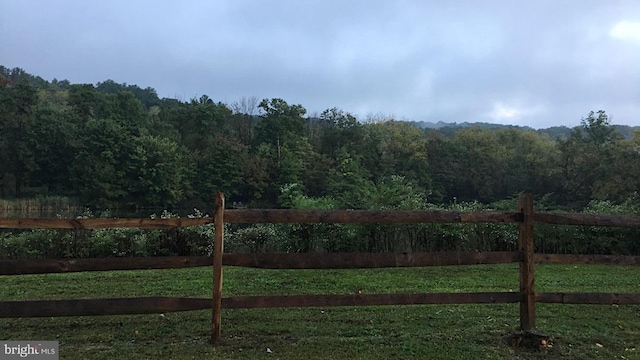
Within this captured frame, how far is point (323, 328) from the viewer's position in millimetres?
4516

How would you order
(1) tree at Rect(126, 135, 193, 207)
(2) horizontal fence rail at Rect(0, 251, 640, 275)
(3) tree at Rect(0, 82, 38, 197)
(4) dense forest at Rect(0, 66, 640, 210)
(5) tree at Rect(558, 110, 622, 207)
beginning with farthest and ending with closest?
(3) tree at Rect(0, 82, 38, 197), (1) tree at Rect(126, 135, 193, 207), (4) dense forest at Rect(0, 66, 640, 210), (5) tree at Rect(558, 110, 622, 207), (2) horizontal fence rail at Rect(0, 251, 640, 275)

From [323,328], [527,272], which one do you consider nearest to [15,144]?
[323,328]

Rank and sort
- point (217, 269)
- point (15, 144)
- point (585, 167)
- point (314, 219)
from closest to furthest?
1. point (217, 269)
2. point (314, 219)
3. point (585, 167)
4. point (15, 144)

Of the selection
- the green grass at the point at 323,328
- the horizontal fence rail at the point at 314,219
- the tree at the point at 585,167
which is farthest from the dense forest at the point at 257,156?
the horizontal fence rail at the point at 314,219

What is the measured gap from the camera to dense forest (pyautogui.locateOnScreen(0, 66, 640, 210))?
169 ft

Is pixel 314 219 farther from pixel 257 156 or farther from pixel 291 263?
pixel 257 156

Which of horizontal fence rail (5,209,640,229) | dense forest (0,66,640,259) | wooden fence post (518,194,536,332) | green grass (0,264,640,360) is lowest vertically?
green grass (0,264,640,360)

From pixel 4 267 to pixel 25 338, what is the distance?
0.80m

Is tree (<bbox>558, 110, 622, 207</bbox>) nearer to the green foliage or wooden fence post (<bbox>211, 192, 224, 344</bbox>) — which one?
the green foliage

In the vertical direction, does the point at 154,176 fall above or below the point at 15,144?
below

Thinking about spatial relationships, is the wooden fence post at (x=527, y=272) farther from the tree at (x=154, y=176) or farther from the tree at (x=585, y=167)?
the tree at (x=154, y=176)

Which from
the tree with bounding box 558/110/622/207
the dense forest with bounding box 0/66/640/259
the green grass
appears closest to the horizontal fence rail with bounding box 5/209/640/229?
the green grass

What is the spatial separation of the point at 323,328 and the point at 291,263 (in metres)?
0.91

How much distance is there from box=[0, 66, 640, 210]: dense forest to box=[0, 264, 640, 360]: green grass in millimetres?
38910
